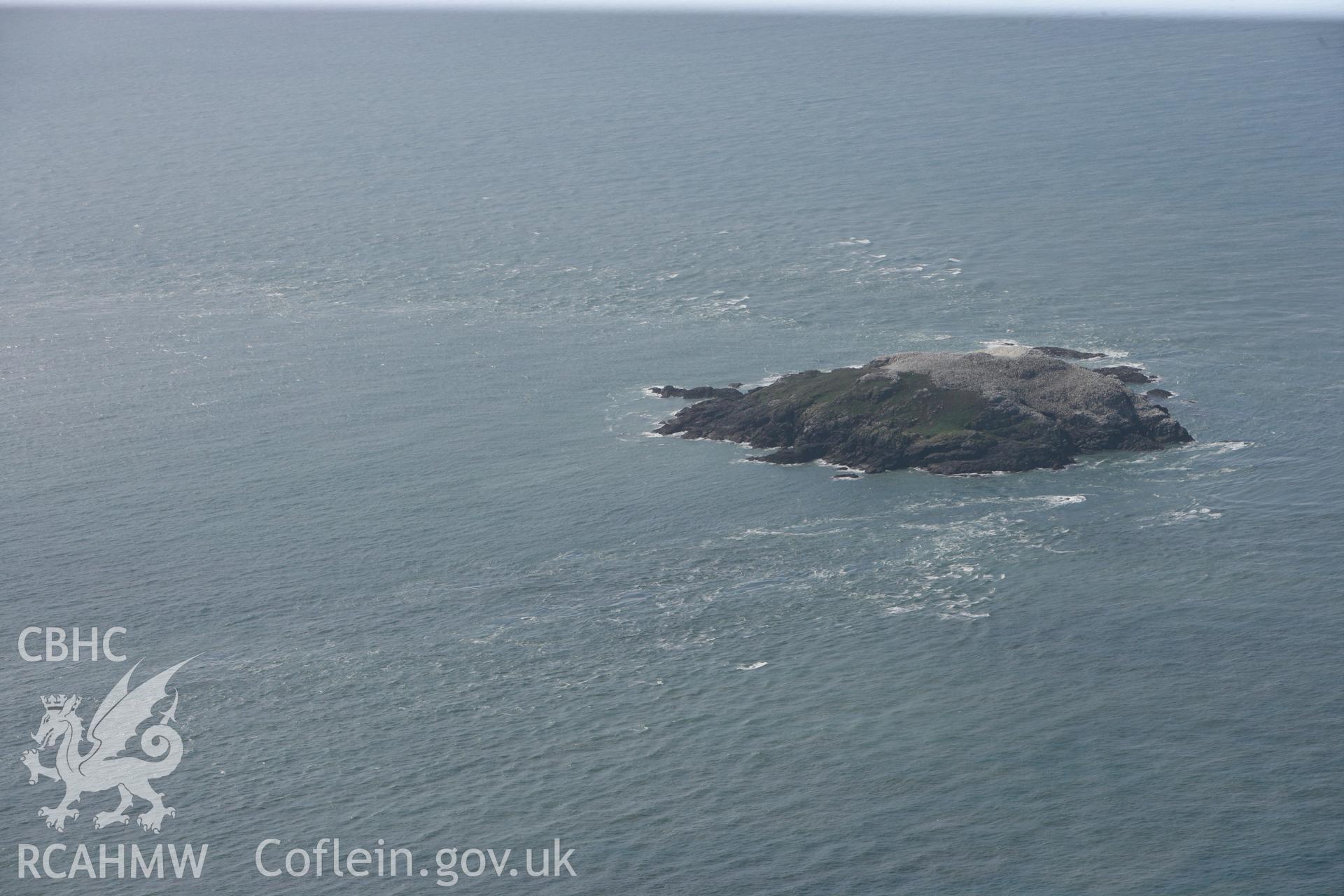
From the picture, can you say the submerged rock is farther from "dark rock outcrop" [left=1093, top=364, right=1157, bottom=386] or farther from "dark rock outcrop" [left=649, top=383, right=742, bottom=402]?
"dark rock outcrop" [left=649, top=383, right=742, bottom=402]

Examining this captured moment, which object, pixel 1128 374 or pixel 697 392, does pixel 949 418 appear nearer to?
pixel 1128 374

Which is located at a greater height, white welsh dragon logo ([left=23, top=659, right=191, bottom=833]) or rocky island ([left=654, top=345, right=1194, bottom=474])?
rocky island ([left=654, top=345, right=1194, bottom=474])

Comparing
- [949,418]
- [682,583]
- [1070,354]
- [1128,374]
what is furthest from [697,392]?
[682,583]

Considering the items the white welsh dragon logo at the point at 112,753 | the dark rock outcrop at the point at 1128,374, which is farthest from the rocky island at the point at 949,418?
the white welsh dragon logo at the point at 112,753

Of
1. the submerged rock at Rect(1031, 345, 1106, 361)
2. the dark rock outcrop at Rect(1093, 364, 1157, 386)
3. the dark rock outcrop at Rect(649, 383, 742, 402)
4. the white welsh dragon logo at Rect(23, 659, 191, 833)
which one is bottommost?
the white welsh dragon logo at Rect(23, 659, 191, 833)

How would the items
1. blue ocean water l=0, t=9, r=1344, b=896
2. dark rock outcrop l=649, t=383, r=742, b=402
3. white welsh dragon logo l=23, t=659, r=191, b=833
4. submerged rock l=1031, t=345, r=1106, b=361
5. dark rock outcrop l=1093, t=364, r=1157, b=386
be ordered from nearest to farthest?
1. blue ocean water l=0, t=9, r=1344, b=896
2. white welsh dragon logo l=23, t=659, r=191, b=833
3. dark rock outcrop l=1093, t=364, r=1157, b=386
4. dark rock outcrop l=649, t=383, r=742, b=402
5. submerged rock l=1031, t=345, r=1106, b=361

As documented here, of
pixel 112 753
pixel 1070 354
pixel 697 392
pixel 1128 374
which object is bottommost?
pixel 112 753

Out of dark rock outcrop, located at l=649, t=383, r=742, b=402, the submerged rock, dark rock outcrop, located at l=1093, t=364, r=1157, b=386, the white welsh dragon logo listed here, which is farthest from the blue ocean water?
the submerged rock
